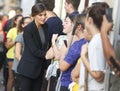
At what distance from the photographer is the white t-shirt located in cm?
406

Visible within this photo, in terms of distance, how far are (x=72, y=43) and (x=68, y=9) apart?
1.33 metres

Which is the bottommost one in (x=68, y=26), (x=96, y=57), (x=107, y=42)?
(x=68, y=26)

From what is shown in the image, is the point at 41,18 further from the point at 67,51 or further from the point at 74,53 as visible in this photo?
the point at 74,53

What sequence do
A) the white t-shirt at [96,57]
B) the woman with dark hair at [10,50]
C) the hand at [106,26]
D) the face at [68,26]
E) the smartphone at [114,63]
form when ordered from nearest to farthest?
the smartphone at [114,63], the hand at [106,26], the white t-shirt at [96,57], the face at [68,26], the woman with dark hair at [10,50]

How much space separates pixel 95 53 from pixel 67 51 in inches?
43.2

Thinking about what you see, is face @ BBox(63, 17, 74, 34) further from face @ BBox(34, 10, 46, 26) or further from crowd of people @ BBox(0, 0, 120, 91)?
face @ BBox(34, 10, 46, 26)

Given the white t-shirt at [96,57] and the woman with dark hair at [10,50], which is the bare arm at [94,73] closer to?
the white t-shirt at [96,57]

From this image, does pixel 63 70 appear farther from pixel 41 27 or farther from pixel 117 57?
pixel 41 27

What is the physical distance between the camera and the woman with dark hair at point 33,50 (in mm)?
6422

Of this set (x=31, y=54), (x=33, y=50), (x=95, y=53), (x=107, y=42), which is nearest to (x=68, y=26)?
(x=33, y=50)

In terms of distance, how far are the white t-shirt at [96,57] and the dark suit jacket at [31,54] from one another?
2.28 m

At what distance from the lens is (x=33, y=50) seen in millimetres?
6367

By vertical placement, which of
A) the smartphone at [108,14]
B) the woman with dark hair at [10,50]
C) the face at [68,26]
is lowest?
the woman with dark hair at [10,50]

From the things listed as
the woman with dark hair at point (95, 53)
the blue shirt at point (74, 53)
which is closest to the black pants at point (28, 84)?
the blue shirt at point (74, 53)
